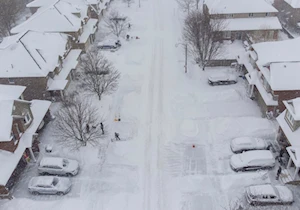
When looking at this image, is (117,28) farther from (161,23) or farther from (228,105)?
(228,105)

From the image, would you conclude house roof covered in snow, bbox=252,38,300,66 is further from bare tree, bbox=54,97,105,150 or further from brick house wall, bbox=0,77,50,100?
brick house wall, bbox=0,77,50,100

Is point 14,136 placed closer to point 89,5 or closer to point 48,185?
point 48,185

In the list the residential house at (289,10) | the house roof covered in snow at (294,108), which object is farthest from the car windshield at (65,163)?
the residential house at (289,10)

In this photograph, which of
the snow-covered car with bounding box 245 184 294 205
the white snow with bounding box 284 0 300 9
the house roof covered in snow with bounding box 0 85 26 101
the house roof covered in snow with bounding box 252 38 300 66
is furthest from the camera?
the white snow with bounding box 284 0 300 9

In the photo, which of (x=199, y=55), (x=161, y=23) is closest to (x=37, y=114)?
(x=199, y=55)

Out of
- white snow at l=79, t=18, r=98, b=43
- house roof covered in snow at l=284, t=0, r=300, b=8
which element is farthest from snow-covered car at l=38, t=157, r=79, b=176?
house roof covered in snow at l=284, t=0, r=300, b=8
